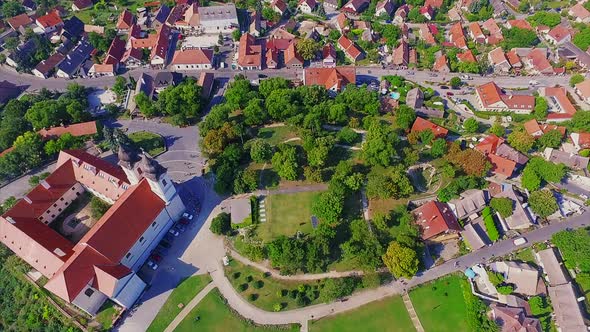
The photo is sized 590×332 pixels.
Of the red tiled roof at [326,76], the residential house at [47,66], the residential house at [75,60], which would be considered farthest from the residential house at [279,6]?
the residential house at [47,66]

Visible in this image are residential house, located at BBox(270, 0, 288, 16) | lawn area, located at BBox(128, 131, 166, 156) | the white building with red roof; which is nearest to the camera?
the white building with red roof

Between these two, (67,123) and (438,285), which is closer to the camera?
(438,285)

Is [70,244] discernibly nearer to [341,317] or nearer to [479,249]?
[341,317]

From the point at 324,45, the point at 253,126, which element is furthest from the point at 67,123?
the point at 324,45

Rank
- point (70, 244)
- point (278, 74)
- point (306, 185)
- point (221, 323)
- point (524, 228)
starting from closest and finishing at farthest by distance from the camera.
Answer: point (221, 323), point (70, 244), point (524, 228), point (306, 185), point (278, 74)

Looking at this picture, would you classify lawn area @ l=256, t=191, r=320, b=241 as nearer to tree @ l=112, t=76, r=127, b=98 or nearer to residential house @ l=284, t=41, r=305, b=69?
residential house @ l=284, t=41, r=305, b=69

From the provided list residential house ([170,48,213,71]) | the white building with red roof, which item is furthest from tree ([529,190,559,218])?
residential house ([170,48,213,71])

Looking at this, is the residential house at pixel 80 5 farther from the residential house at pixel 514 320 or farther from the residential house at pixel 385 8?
the residential house at pixel 514 320
